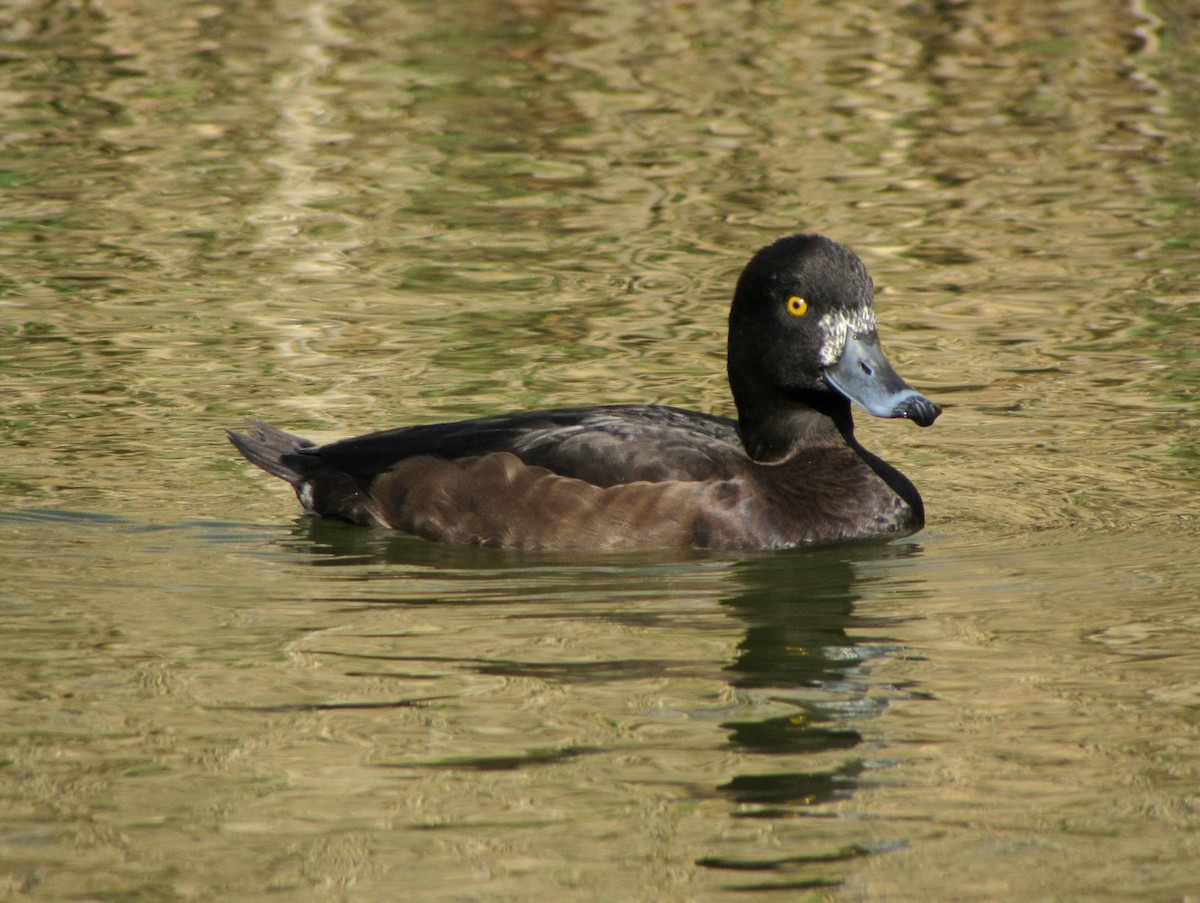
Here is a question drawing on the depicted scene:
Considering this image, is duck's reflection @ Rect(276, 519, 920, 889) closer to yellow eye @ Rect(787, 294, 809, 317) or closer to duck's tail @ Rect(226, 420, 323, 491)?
duck's tail @ Rect(226, 420, 323, 491)

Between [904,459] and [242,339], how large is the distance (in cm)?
365

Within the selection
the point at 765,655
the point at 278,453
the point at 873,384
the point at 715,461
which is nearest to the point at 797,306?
the point at 873,384

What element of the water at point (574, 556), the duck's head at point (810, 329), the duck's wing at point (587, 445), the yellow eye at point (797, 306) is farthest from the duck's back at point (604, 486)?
the yellow eye at point (797, 306)

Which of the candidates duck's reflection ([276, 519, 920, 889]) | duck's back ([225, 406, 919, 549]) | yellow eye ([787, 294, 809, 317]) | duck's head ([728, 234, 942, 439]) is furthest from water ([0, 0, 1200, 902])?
yellow eye ([787, 294, 809, 317])

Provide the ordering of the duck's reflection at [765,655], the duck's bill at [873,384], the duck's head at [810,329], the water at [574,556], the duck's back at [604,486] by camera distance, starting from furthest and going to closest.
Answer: the duck's head at [810,329] → the duck's back at [604,486] → the duck's bill at [873,384] → the duck's reflection at [765,655] → the water at [574,556]

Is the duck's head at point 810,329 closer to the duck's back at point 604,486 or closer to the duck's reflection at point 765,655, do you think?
the duck's back at point 604,486

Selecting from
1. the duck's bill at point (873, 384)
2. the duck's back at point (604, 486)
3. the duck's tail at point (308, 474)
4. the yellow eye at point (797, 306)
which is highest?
the yellow eye at point (797, 306)

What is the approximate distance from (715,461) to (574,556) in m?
0.66

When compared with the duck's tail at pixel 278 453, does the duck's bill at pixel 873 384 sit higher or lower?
higher

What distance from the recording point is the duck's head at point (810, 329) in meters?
7.57

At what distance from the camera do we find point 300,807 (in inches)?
194

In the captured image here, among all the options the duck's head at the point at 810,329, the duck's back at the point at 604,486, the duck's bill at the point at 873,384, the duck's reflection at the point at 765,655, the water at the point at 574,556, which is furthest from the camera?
the duck's head at the point at 810,329

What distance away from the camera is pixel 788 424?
25.8 feet

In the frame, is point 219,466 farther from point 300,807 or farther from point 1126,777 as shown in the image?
point 1126,777
